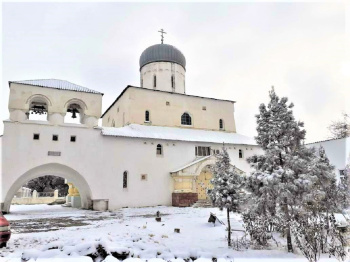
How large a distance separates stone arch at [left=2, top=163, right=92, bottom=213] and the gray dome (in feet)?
49.7

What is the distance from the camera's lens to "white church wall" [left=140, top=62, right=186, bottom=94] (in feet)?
96.6

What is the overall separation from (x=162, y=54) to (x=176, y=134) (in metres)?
9.82

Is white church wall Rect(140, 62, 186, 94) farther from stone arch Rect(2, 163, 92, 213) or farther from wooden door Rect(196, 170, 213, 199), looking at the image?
stone arch Rect(2, 163, 92, 213)

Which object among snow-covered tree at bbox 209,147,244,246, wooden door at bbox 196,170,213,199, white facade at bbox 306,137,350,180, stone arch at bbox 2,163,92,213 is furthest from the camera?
wooden door at bbox 196,170,213,199

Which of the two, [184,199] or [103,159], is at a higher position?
[103,159]

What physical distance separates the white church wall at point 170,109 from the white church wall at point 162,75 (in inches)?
80.9

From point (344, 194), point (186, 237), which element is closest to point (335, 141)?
point (344, 194)

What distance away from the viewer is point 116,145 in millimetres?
22047

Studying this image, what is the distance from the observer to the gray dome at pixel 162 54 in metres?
29.8

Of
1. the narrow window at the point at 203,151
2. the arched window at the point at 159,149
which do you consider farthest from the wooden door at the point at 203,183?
the arched window at the point at 159,149

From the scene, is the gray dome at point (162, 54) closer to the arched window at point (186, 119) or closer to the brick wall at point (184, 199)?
the arched window at point (186, 119)

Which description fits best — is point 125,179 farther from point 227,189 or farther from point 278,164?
point 278,164

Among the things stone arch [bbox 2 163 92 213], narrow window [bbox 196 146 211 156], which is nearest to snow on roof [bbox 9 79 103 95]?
stone arch [bbox 2 163 92 213]

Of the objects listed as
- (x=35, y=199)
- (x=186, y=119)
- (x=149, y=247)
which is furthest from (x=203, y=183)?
(x=35, y=199)
